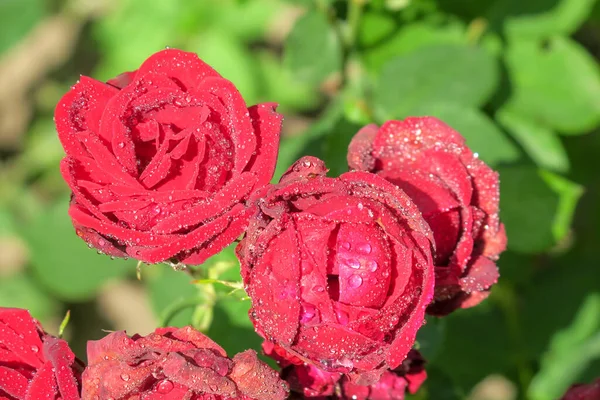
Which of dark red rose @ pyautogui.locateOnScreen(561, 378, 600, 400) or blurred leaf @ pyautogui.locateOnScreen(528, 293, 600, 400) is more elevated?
dark red rose @ pyautogui.locateOnScreen(561, 378, 600, 400)

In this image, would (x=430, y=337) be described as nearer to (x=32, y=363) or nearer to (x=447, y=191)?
(x=447, y=191)

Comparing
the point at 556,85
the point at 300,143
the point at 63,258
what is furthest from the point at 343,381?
the point at 63,258

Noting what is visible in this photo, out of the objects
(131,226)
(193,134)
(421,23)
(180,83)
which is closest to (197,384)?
(131,226)

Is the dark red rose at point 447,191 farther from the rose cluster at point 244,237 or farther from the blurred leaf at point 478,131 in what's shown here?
the blurred leaf at point 478,131

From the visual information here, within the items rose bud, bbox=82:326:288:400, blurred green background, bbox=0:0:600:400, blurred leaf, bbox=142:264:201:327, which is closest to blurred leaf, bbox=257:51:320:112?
blurred green background, bbox=0:0:600:400

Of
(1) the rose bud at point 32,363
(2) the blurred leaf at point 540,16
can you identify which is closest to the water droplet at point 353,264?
(1) the rose bud at point 32,363

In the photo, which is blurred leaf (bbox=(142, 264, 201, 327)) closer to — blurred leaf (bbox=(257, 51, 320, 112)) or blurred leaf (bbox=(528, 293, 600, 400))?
blurred leaf (bbox=(528, 293, 600, 400))

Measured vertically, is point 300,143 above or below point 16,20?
below
